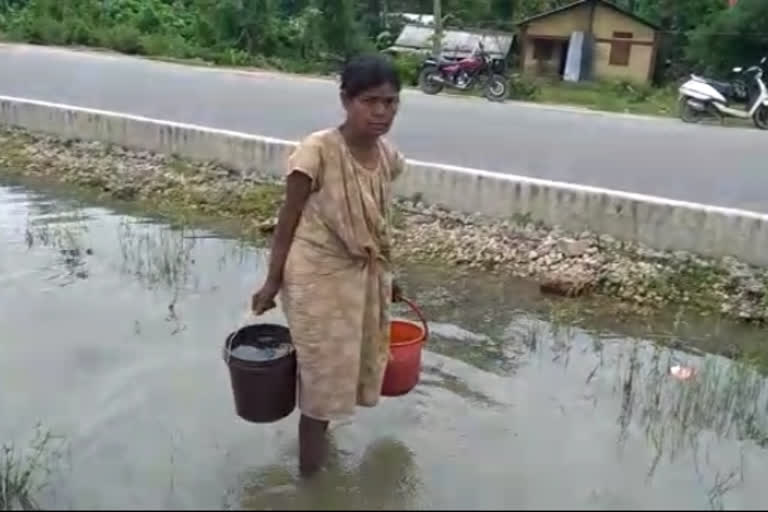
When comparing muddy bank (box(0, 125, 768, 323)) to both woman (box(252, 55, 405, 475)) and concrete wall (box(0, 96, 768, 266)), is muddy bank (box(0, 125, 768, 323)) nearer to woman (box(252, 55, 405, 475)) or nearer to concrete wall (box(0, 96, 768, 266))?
concrete wall (box(0, 96, 768, 266))

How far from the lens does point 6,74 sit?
583 inches

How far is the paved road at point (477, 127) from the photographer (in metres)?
8.15

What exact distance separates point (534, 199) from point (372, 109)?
3851 mm

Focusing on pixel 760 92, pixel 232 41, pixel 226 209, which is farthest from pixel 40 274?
pixel 232 41

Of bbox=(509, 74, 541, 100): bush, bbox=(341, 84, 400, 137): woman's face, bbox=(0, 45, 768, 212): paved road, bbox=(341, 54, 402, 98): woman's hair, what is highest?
bbox=(341, 54, 402, 98): woman's hair

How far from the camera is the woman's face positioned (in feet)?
9.72

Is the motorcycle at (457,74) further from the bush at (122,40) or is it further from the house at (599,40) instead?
the house at (599,40)

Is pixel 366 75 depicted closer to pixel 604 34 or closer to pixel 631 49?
pixel 631 49

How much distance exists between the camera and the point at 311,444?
3467 mm

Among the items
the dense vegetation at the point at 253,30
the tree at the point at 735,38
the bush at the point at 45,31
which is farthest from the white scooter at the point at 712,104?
the bush at the point at 45,31

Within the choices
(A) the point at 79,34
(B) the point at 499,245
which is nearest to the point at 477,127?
(B) the point at 499,245

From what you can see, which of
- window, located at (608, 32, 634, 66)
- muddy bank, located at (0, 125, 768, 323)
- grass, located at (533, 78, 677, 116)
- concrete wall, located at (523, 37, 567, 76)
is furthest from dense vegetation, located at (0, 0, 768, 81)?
muddy bank, located at (0, 125, 768, 323)

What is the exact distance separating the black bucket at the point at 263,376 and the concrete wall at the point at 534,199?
353 centimetres

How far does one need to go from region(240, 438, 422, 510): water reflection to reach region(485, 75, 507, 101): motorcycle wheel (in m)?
12.4
